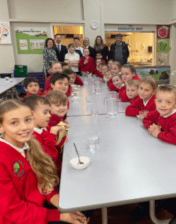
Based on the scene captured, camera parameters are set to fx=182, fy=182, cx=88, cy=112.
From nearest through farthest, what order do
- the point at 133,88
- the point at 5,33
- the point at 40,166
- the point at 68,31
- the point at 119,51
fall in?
the point at 40,166
the point at 133,88
the point at 119,51
the point at 5,33
the point at 68,31

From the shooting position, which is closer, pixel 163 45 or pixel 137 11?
pixel 137 11

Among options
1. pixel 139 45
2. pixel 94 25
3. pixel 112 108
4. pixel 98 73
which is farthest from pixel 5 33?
pixel 112 108

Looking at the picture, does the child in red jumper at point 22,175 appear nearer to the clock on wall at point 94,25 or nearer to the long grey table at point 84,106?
the long grey table at point 84,106

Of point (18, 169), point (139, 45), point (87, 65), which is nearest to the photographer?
point (18, 169)

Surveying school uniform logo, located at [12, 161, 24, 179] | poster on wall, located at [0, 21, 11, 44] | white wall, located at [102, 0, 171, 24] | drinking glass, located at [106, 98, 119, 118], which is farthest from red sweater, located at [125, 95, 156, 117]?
poster on wall, located at [0, 21, 11, 44]

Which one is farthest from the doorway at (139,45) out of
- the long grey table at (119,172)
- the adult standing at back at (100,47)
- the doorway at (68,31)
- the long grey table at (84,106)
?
the long grey table at (119,172)

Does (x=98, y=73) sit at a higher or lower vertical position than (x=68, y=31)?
lower

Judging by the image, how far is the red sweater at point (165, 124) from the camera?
3.98 ft

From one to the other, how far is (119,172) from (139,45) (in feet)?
→ 26.1

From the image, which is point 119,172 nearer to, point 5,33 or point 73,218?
point 73,218

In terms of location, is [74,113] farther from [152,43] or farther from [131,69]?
[152,43]

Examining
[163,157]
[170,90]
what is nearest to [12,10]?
[170,90]

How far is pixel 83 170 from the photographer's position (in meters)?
0.98

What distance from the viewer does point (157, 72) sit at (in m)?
6.66
